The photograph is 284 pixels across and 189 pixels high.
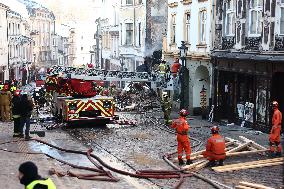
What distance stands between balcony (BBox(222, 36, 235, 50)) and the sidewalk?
27.5 ft

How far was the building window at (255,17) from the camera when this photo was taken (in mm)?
18328

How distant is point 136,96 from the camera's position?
29938mm

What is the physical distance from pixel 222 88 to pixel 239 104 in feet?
6.19

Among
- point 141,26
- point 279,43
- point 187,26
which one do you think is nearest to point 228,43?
point 279,43

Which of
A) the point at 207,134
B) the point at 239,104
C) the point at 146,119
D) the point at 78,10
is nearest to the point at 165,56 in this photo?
the point at 146,119

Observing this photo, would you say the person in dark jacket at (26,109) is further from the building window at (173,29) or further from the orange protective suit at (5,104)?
the building window at (173,29)

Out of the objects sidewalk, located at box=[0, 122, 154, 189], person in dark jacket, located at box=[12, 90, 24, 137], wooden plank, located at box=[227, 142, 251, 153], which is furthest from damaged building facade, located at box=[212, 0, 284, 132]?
person in dark jacket, located at box=[12, 90, 24, 137]

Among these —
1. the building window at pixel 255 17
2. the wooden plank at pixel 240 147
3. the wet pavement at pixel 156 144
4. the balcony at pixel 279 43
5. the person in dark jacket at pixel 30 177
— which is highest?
the building window at pixel 255 17

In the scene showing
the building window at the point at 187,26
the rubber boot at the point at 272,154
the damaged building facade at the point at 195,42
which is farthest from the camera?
the building window at the point at 187,26

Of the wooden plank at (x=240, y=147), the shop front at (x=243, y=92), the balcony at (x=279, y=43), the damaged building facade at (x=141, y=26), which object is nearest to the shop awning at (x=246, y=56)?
the shop front at (x=243, y=92)

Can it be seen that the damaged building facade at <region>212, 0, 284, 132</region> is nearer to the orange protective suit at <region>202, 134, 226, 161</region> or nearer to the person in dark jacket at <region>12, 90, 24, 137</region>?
the orange protective suit at <region>202, 134, 226, 161</region>

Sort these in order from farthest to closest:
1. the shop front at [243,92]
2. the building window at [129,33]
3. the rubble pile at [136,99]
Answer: the building window at [129,33]
the rubble pile at [136,99]
the shop front at [243,92]

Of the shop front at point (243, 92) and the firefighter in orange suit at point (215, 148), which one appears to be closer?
the firefighter in orange suit at point (215, 148)

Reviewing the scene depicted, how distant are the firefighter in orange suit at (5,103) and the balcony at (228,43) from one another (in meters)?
9.69
